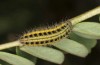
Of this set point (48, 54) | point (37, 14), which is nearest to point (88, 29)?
point (48, 54)

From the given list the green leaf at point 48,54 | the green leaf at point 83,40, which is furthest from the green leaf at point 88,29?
the green leaf at point 48,54

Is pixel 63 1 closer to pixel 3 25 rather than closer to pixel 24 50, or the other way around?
pixel 3 25

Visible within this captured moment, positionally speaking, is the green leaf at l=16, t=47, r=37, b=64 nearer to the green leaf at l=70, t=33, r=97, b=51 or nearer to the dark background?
the green leaf at l=70, t=33, r=97, b=51

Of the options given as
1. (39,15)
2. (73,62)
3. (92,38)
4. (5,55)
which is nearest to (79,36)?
(92,38)

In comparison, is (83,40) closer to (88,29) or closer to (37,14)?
(88,29)

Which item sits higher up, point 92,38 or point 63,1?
point 63,1

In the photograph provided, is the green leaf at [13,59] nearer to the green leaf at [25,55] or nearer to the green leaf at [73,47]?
the green leaf at [25,55]
